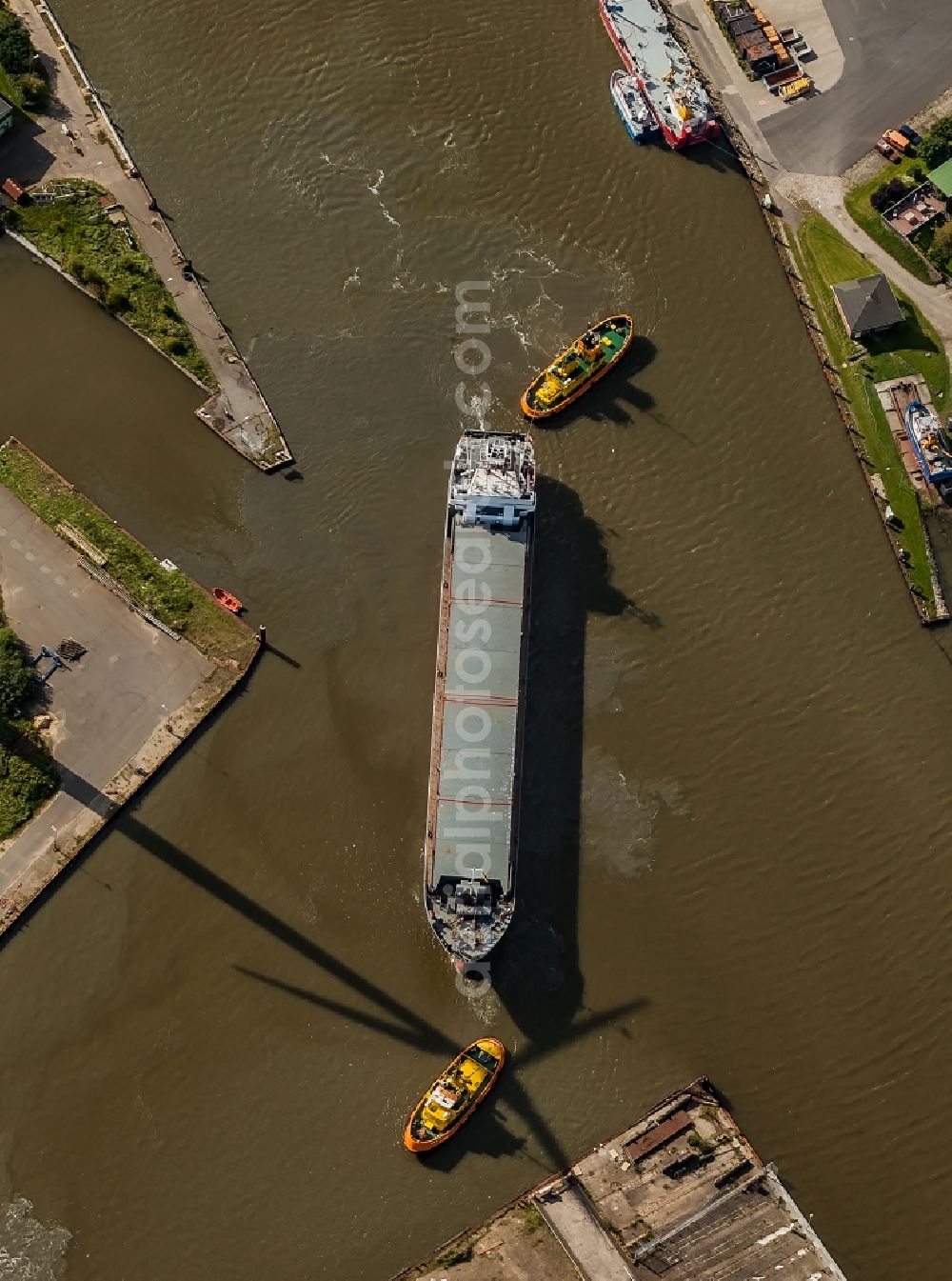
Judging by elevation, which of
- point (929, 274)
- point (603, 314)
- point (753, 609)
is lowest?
point (753, 609)

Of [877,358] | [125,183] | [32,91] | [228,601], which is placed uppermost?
[32,91]

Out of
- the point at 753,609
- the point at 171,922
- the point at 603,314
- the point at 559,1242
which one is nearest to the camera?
the point at 559,1242

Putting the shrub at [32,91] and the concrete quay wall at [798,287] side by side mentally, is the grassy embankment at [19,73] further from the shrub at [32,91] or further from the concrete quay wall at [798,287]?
the concrete quay wall at [798,287]

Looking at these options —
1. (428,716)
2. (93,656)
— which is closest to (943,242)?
(428,716)

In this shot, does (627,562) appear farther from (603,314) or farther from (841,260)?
(841,260)

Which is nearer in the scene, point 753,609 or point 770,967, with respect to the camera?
point 770,967

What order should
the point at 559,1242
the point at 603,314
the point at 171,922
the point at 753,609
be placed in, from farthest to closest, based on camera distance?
the point at 603,314
the point at 753,609
the point at 171,922
the point at 559,1242

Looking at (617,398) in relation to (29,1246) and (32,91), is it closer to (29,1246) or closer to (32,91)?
(32,91)

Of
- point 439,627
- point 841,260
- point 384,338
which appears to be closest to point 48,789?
point 439,627
